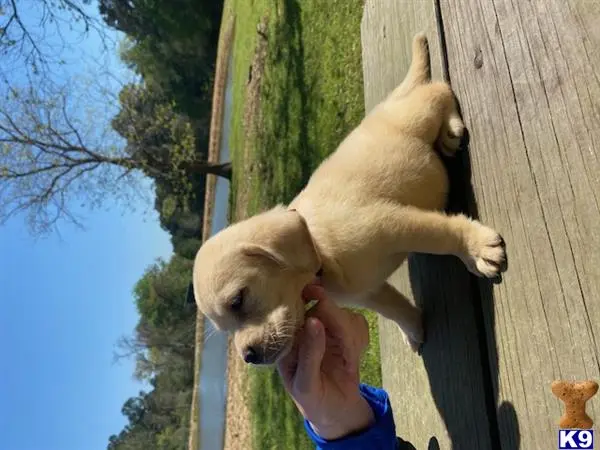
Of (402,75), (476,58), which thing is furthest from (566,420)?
(402,75)

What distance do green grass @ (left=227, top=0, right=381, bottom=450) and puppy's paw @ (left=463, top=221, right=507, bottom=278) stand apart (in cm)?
373

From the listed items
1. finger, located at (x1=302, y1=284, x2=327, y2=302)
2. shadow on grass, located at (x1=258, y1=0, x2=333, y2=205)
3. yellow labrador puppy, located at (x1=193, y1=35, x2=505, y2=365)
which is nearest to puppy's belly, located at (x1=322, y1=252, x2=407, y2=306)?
yellow labrador puppy, located at (x1=193, y1=35, x2=505, y2=365)

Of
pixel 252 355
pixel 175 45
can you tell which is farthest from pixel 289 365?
pixel 175 45

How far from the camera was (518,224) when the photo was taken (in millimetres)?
2076

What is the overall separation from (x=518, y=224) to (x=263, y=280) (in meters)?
1.05

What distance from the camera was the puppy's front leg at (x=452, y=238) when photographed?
2.19 meters

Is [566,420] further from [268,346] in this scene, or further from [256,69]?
[256,69]

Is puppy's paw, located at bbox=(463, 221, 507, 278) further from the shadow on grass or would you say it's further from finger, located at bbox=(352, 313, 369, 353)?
the shadow on grass

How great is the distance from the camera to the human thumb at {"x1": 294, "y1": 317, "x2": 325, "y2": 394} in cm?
235

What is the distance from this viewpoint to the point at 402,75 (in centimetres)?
338

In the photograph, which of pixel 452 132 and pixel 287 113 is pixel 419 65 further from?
pixel 287 113

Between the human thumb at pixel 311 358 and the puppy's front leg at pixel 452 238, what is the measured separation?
1.75 feet

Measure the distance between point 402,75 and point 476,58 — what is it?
3.20ft

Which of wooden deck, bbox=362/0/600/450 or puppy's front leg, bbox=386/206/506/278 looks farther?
puppy's front leg, bbox=386/206/506/278
